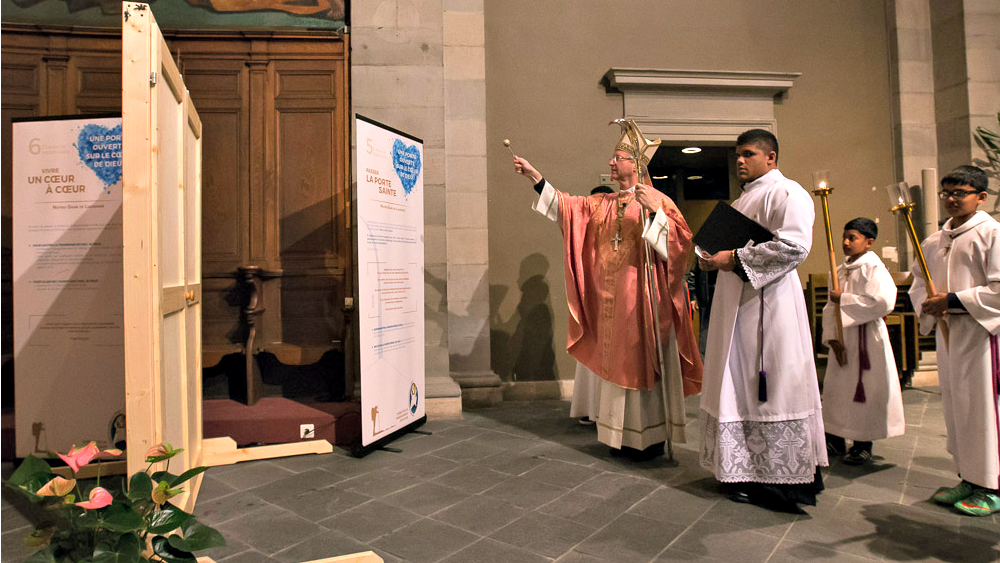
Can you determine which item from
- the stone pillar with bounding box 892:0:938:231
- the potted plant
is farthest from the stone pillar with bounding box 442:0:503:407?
the stone pillar with bounding box 892:0:938:231

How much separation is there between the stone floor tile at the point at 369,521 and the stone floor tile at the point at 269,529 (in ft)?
0.28

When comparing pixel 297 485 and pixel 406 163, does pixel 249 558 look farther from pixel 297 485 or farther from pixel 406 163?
pixel 406 163

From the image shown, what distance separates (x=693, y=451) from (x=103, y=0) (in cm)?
534

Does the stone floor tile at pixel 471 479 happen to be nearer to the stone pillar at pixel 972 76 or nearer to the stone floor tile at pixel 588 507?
the stone floor tile at pixel 588 507

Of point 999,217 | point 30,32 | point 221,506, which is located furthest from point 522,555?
point 999,217

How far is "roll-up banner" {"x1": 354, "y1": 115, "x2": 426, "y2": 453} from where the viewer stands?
11.0 feet

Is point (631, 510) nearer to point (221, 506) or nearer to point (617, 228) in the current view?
point (617, 228)

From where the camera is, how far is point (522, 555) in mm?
2137

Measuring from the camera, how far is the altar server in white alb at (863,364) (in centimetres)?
319

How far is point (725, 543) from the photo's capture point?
7.29ft

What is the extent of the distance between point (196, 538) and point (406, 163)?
2.73 meters

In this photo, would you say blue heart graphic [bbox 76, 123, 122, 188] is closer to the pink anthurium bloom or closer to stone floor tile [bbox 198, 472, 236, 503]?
stone floor tile [bbox 198, 472, 236, 503]

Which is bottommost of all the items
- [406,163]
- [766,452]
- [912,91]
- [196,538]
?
[766,452]

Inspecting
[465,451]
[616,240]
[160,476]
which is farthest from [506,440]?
[160,476]
